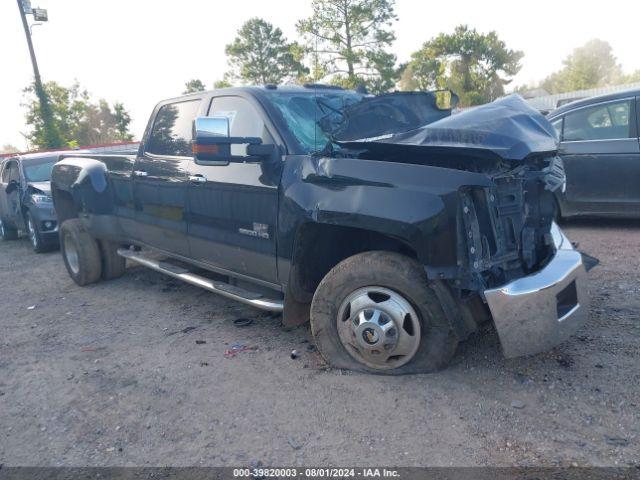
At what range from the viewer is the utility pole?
75.9ft

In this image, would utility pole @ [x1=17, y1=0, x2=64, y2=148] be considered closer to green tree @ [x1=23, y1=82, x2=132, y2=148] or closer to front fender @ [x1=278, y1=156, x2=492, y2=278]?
green tree @ [x1=23, y1=82, x2=132, y2=148]

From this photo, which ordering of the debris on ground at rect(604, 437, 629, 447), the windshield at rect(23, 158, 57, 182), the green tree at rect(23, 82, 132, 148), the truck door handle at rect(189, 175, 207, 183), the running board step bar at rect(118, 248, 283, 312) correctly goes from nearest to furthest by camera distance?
the debris on ground at rect(604, 437, 629, 447) < the running board step bar at rect(118, 248, 283, 312) < the truck door handle at rect(189, 175, 207, 183) < the windshield at rect(23, 158, 57, 182) < the green tree at rect(23, 82, 132, 148)

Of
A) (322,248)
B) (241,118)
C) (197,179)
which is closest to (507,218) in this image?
(322,248)

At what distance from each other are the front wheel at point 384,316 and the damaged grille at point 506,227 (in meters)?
0.34

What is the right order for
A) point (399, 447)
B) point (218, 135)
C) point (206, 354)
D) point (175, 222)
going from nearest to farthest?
point (399, 447) → point (218, 135) → point (206, 354) → point (175, 222)

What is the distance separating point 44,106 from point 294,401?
26.6 metres

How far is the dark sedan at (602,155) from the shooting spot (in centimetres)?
621

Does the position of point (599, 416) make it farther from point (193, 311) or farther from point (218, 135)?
point (193, 311)

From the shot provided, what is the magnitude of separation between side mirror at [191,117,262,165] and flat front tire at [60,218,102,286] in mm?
3077

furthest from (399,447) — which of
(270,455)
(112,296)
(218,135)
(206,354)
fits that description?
(112,296)

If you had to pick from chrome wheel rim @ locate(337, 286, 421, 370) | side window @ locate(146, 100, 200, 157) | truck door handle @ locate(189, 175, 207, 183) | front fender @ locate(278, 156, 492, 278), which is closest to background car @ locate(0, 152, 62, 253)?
side window @ locate(146, 100, 200, 157)

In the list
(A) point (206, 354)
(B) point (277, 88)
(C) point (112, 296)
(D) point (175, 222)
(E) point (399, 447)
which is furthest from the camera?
(C) point (112, 296)

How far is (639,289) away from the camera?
452 centimetres

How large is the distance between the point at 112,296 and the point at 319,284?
10.3 ft
